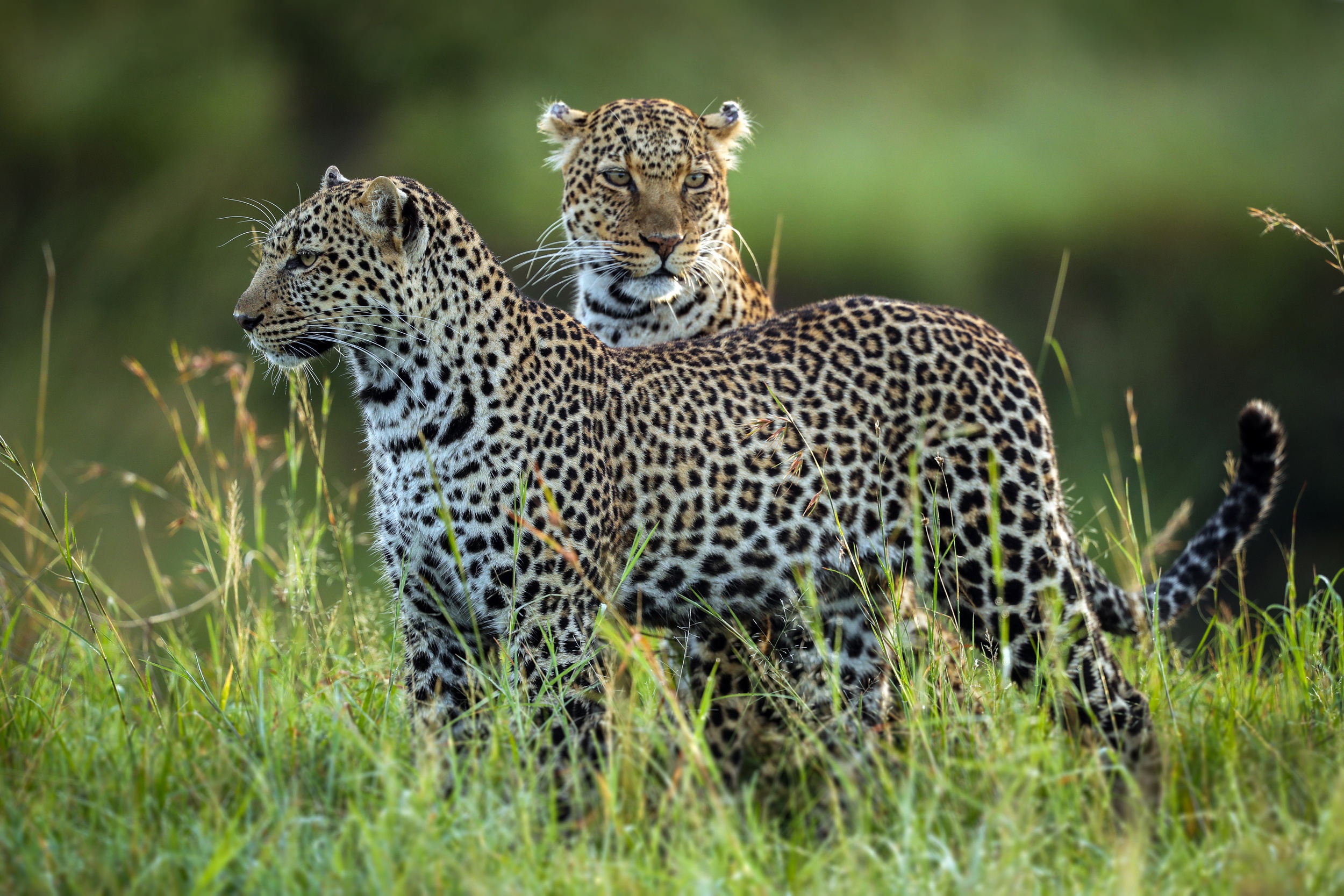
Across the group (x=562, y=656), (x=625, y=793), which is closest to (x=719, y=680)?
(x=562, y=656)

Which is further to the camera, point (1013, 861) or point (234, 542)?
point (234, 542)

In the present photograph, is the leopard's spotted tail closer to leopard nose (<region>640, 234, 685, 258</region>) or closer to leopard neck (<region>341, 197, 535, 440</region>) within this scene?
leopard nose (<region>640, 234, 685, 258</region>)

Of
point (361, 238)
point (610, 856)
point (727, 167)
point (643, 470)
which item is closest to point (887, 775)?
point (610, 856)

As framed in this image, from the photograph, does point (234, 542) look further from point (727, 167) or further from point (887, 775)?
point (727, 167)

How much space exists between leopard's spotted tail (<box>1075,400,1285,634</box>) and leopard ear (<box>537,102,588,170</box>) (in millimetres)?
3531

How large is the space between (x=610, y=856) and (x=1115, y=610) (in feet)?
8.91

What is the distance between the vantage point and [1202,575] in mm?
5289

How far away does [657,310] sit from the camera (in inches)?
259

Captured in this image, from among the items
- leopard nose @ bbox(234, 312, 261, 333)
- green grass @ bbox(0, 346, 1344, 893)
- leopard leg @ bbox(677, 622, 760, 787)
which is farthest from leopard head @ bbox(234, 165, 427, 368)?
leopard leg @ bbox(677, 622, 760, 787)

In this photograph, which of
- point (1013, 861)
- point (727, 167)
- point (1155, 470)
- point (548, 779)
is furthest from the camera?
point (1155, 470)

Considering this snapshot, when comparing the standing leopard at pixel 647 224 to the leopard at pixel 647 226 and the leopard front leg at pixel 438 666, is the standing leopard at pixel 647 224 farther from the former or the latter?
the leopard front leg at pixel 438 666

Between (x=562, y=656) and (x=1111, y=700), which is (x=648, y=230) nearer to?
(x=562, y=656)

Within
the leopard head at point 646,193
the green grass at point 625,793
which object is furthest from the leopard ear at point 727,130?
the green grass at point 625,793

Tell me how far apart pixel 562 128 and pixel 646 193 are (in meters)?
0.94
